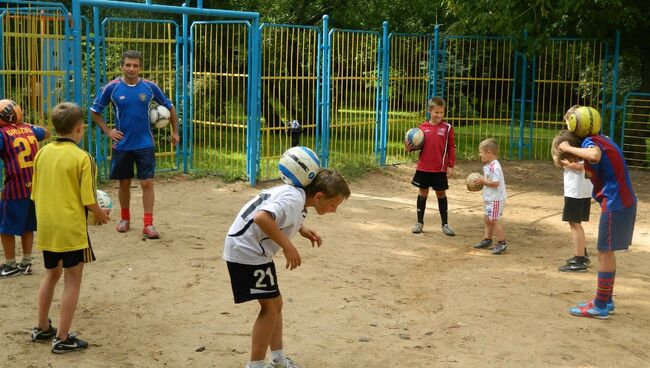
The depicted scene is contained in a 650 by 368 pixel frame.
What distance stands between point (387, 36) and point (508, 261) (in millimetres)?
7810

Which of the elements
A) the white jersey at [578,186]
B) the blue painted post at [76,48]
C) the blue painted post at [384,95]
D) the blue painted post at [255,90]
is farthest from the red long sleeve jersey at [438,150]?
the blue painted post at [384,95]

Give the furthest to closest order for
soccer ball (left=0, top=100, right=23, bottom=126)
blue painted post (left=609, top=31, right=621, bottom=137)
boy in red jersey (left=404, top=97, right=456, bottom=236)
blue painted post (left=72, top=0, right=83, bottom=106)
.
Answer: blue painted post (left=609, top=31, right=621, bottom=137), blue painted post (left=72, top=0, right=83, bottom=106), boy in red jersey (left=404, top=97, right=456, bottom=236), soccer ball (left=0, top=100, right=23, bottom=126)

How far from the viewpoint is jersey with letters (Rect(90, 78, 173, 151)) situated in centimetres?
880

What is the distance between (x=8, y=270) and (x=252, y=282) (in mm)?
3368

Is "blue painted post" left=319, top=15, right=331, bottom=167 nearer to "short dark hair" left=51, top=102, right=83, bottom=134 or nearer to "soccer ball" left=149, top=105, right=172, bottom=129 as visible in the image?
"soccer ball" left=149, top=105, right=172, bottom=129

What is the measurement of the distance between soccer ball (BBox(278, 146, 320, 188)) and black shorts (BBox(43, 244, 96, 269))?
157 centimetres

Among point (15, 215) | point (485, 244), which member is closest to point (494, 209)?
point (485, 244)

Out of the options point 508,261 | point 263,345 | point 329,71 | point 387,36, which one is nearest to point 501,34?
point 387,36

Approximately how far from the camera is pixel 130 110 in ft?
28.8

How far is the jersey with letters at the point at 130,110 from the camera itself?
28.9ft

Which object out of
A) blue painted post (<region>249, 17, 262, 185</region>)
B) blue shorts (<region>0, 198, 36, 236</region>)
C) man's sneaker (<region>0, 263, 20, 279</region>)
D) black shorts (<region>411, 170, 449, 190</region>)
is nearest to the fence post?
blue painted post (<region>249, 17, 262, 185</region>)

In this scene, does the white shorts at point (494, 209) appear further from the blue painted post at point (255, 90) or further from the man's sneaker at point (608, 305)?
the blue painted post at point (255, 90)

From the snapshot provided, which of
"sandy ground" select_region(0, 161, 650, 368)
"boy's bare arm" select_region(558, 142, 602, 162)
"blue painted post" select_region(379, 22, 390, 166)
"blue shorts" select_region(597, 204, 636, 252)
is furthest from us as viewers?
"blue painted post" select_region(379, 22, 390, 166)

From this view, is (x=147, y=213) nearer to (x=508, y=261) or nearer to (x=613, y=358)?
(x=508, y=261)
